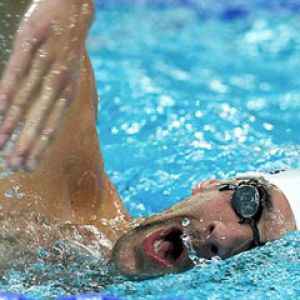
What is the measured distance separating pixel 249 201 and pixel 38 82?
2.13 ft

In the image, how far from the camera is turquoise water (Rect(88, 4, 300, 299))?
2.59 m

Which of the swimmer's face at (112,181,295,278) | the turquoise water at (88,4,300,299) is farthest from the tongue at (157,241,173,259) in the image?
the turquoise water at (88,4,300,299)

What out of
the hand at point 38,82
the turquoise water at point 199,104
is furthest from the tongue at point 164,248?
the hand at point 38,82

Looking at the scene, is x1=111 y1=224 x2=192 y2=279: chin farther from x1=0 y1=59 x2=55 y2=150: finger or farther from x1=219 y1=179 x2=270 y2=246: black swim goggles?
x1=0 y1=59 x2=55 y2=150: finger

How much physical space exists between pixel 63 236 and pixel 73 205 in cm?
10

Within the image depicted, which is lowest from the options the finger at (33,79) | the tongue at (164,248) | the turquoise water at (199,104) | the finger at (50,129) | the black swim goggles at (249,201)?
the turquoise water at (199,104)

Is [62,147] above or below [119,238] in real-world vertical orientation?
above

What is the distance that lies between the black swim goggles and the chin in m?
0.15

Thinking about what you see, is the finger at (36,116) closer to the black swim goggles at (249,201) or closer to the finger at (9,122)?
the finger at (9,122)

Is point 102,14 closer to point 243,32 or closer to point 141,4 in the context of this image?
point 141,4

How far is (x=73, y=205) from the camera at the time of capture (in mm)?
1901

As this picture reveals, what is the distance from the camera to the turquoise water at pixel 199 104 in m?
2.59

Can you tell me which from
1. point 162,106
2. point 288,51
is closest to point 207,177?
point 162,106

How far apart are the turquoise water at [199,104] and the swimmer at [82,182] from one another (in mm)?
89
